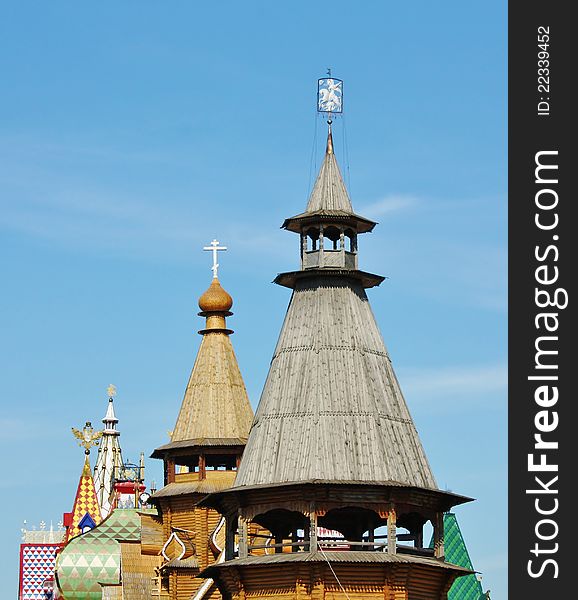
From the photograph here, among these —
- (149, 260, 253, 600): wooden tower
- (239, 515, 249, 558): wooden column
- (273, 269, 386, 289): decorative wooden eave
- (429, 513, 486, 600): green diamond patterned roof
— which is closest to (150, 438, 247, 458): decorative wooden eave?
(149, 260, 253, 600): wooden tower

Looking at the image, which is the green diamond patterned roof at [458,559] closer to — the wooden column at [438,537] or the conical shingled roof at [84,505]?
the conical shingled roof at [84,505]

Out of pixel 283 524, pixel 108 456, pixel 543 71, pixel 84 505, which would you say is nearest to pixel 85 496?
pixel 84 505

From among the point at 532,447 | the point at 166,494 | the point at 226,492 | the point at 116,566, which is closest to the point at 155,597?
the point at 166,494

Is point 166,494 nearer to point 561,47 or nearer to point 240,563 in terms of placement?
point 240,563

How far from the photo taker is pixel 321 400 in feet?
127

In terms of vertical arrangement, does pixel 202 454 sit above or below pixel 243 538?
above

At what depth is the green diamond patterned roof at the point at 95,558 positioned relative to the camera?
5775 centimetres

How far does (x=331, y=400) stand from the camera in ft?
127

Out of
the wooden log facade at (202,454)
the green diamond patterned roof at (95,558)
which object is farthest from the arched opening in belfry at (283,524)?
the green diamond patterned roof at (95,558)

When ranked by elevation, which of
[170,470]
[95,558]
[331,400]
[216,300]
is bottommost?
[95,558]

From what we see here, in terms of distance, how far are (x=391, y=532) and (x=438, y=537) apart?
194 centimetres

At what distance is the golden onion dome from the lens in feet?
175

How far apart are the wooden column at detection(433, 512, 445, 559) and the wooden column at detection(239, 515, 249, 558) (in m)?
3.96

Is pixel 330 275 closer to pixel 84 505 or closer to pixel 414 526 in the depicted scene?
pixel 414 526
